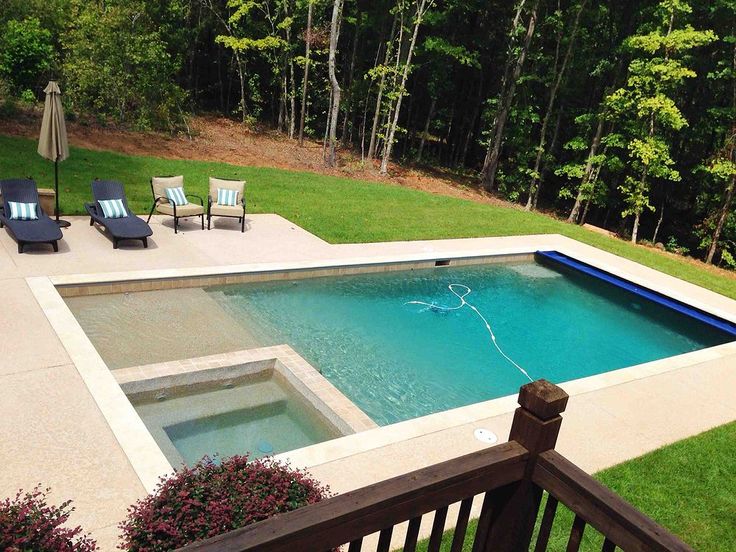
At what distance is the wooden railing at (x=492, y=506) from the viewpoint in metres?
1.47

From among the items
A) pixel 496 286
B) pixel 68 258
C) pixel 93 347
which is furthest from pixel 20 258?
pixel 496 286

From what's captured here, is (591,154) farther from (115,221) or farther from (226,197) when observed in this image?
(115,221)

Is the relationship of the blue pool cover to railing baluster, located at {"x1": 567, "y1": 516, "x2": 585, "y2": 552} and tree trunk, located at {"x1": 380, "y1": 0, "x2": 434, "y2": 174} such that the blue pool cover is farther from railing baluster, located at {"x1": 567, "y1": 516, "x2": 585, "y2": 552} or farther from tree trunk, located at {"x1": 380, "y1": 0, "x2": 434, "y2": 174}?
railing baluster, located at {"x1": 567, "y1": 516, "x2": 585, "y2": 552}

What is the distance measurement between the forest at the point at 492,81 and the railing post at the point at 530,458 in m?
16.7

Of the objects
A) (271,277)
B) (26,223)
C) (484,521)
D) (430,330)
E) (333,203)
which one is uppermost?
(484,521)

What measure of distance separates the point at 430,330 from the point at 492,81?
19.2 metres

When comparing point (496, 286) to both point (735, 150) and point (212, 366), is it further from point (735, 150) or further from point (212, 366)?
point (735, 150)

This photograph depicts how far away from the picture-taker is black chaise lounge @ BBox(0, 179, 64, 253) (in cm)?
823

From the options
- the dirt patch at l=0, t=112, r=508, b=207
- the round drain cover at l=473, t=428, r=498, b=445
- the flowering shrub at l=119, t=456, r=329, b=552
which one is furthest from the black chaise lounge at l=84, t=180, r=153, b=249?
the dirt patch at l=0, t=112, r=508, b=207

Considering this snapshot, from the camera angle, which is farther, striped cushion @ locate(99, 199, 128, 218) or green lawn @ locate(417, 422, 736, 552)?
striped cushion @ locate(99, 199, 128, 218)

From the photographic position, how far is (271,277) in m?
9.23

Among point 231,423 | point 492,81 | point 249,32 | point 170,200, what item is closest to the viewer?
point 231,423

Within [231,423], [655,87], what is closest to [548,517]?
[231,423]

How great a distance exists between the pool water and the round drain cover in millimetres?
1273
